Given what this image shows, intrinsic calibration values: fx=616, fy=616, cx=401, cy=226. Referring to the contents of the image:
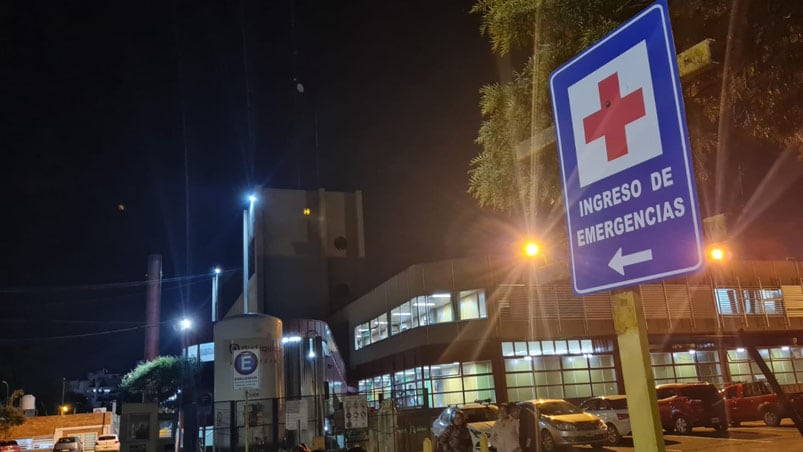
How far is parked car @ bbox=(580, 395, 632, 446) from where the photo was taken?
847 inches

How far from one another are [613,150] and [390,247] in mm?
52776

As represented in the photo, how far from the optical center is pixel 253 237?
181 ft

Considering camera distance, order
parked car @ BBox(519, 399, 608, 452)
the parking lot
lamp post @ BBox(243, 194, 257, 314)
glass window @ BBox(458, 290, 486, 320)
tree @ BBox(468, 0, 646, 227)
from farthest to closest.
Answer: lamp post @ BBox(243, 194, 257, 314), glass window @ BBox(458, 290, 486, 320), parked car @ BBox(519, 399, 608, 452), the parking lot, tree @ BBox(468, 0, 646, 227)

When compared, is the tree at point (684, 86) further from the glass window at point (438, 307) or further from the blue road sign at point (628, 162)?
the glass window at point (438, 307)

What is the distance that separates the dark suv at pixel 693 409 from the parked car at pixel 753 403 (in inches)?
72.8

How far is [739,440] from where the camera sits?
1950 cm

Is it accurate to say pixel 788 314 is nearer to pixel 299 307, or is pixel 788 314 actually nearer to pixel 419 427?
pixel 419 427

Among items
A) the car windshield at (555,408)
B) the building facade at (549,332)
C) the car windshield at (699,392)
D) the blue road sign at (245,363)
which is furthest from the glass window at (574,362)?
the blue road sign at (245,363)

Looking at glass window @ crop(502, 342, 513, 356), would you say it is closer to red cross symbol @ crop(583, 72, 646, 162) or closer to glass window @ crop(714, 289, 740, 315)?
glass window @ crop(714, 289, 740, 315)

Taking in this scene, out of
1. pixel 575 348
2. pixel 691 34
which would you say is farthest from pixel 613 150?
pixel 575 348

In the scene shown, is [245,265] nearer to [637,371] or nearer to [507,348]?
[507,348]

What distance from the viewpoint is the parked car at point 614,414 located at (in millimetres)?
21514

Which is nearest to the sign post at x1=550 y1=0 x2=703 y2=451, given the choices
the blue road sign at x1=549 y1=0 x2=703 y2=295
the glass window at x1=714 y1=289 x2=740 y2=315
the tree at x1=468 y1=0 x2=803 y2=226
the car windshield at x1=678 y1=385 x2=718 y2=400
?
the blue road sign at x1=549 y1=0 x2=703 y2=295

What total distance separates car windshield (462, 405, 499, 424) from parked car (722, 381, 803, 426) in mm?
10255
